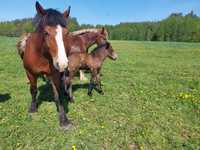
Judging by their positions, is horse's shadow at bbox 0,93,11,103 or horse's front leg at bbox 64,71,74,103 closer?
horse's front leg at bbox 64,71,74,103

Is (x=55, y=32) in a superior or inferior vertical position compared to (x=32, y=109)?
superior

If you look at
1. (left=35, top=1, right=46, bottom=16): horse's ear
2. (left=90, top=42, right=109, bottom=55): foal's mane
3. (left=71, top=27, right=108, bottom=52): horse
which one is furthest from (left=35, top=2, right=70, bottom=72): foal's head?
(left=71, top=27, right=108, bottom=52): horse

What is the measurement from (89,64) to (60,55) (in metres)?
3.88

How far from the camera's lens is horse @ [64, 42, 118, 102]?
9.20m

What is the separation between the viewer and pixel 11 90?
404 inches

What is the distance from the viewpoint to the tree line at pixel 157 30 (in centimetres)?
8409

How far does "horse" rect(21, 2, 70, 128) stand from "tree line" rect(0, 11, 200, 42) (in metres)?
71.1

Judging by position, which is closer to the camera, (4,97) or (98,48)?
(4,97)

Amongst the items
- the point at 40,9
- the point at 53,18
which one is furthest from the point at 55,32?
the point at 40,9

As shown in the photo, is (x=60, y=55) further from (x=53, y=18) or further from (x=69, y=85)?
(x=69, y=85)

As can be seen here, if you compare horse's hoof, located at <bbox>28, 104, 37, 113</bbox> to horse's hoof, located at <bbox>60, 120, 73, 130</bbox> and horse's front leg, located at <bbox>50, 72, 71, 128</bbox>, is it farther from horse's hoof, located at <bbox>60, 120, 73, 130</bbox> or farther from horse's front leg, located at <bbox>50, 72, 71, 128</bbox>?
horse's hoof, located at <bbox>60, 120, 73, 130</bbox>

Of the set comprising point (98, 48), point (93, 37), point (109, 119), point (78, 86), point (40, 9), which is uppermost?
point (40, 9)

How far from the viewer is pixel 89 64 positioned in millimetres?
9570

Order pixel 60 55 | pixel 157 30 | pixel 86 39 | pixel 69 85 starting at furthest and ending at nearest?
1. pixel 157 30
2. pixel 86 39
3. pixel 69 85
4. pixel 60 55
